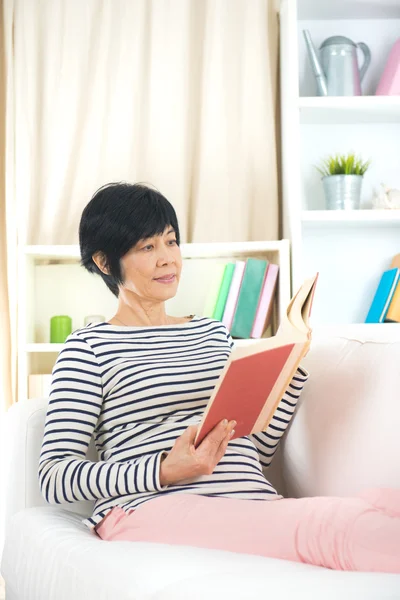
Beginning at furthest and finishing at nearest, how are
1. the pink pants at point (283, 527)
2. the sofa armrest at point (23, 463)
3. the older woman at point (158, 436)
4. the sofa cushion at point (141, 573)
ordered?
1. the sofa armrest at point (23, 463)
2. the older woman at point (158, 436)
3. the pink pants at point (283, 527)
4. the sofa cushion at point (141, 573)

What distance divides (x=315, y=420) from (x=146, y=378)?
0.31 m

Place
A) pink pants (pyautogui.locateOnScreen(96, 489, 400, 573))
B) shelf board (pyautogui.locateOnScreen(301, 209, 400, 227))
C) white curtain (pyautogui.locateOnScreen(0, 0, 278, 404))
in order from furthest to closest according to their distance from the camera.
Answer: white curtain (pyautogui.locateOnScreen(0, 0, 278, 404)) → shelf board (pyautogui.locateOnScreen(301, 209, 400, 227)) → pink pants (pyautogui.locateOnScreen(96, 489, 400, 573))

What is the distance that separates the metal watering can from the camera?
2.63 m

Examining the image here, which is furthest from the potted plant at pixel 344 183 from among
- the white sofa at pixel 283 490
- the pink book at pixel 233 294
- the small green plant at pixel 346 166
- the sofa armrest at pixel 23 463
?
the sofa armrest at pixel 23 463

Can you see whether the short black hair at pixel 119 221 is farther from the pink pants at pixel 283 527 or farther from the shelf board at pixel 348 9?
the shelf board at pixel 348 9

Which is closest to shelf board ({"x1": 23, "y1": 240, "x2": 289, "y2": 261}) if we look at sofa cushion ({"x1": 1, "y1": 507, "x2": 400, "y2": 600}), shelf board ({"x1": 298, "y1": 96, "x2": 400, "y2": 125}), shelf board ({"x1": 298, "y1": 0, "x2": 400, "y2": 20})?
shelf board ({"x1": 298, "y1": 96, "x2": 400, "y2": 125})

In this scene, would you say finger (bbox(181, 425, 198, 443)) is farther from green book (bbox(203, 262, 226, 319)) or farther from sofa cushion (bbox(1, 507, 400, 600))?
green book (bbox(203, 262, 226, 319))

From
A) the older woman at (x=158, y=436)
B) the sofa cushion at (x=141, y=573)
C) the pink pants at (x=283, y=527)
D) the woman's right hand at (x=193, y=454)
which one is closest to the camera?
the sofa cushion at (x=141, y=573)

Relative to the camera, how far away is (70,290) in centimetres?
277

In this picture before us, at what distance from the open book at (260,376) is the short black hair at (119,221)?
0.37 m

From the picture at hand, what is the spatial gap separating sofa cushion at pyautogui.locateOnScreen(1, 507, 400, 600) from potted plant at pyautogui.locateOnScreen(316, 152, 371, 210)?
1.60m

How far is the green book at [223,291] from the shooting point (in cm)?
258

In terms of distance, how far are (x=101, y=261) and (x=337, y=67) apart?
1450 mm

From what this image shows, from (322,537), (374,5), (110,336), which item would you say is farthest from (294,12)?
(322,537)
